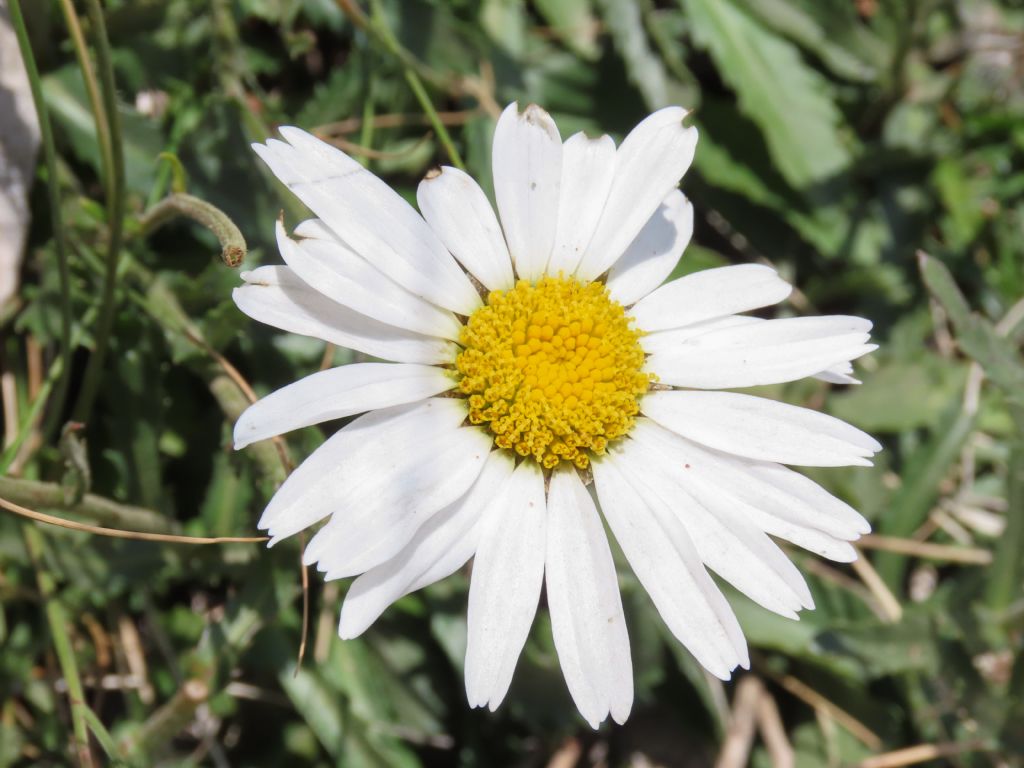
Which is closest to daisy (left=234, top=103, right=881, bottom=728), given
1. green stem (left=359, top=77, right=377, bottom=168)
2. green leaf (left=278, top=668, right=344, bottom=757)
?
green stem (left=359, top=77, right=377, bottom=168)

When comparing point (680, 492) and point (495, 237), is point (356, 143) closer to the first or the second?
point (495, 237)

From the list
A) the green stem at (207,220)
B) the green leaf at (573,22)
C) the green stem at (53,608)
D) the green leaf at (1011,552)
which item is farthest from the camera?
the green leaf at (573,22)

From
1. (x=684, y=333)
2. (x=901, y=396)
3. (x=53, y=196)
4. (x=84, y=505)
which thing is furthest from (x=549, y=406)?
(x=901, y=396)

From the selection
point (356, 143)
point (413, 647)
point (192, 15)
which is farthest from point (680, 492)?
point (192, 15)

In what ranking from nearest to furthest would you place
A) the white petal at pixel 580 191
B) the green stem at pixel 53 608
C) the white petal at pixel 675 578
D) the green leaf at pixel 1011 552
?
the white petal at pixel 675 578
the white petal at pixel 580 191
the green stem at pixel 53 608
the green leaf at pixel 1011 552

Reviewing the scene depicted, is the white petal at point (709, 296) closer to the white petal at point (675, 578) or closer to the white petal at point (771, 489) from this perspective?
the white petal at point (771, 489)

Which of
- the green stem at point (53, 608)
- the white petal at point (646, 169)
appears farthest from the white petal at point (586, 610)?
the green stem at point (53, 608)
